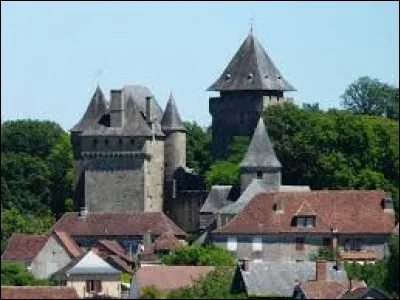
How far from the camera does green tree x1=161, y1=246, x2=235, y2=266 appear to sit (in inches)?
4060

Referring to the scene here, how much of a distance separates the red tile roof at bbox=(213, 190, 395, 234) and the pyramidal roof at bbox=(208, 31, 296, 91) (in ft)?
59.7

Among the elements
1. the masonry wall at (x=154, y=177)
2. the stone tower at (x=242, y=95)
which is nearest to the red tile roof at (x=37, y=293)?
the masonry wall at (x=154, y=177)

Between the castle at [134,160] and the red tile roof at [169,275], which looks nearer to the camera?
the red tile roof at [169,275]

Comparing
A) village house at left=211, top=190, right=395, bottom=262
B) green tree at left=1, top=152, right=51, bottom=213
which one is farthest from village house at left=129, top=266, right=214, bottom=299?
green tree at left=1, top=152, right=51, bottom=213

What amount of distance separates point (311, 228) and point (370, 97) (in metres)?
33.6

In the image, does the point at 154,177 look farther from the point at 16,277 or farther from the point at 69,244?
the point at 16,277

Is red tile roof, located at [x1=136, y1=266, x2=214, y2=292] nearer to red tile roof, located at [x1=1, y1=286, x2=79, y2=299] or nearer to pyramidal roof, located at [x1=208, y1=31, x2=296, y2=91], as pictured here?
red tile roof, located at [x1=1, y1=286, x2=79, y2=299]

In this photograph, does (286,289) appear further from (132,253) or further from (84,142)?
(84,142)

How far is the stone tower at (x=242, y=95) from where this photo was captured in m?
130

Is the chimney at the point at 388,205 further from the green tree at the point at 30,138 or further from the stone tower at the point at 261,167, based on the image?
the green tree at the point at 30,138

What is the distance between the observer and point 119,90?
404ft

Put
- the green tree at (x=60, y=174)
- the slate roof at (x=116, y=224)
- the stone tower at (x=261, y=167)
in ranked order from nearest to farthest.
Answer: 1. the stone tower at (x=261, y=167)
2. the slate roof at (x=116, y=224)
3. the green tree at (x=60, y=174)

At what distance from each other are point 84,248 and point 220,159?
47.3 ft

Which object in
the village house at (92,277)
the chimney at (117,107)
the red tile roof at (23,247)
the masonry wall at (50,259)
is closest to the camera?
the village house at (92,277)
